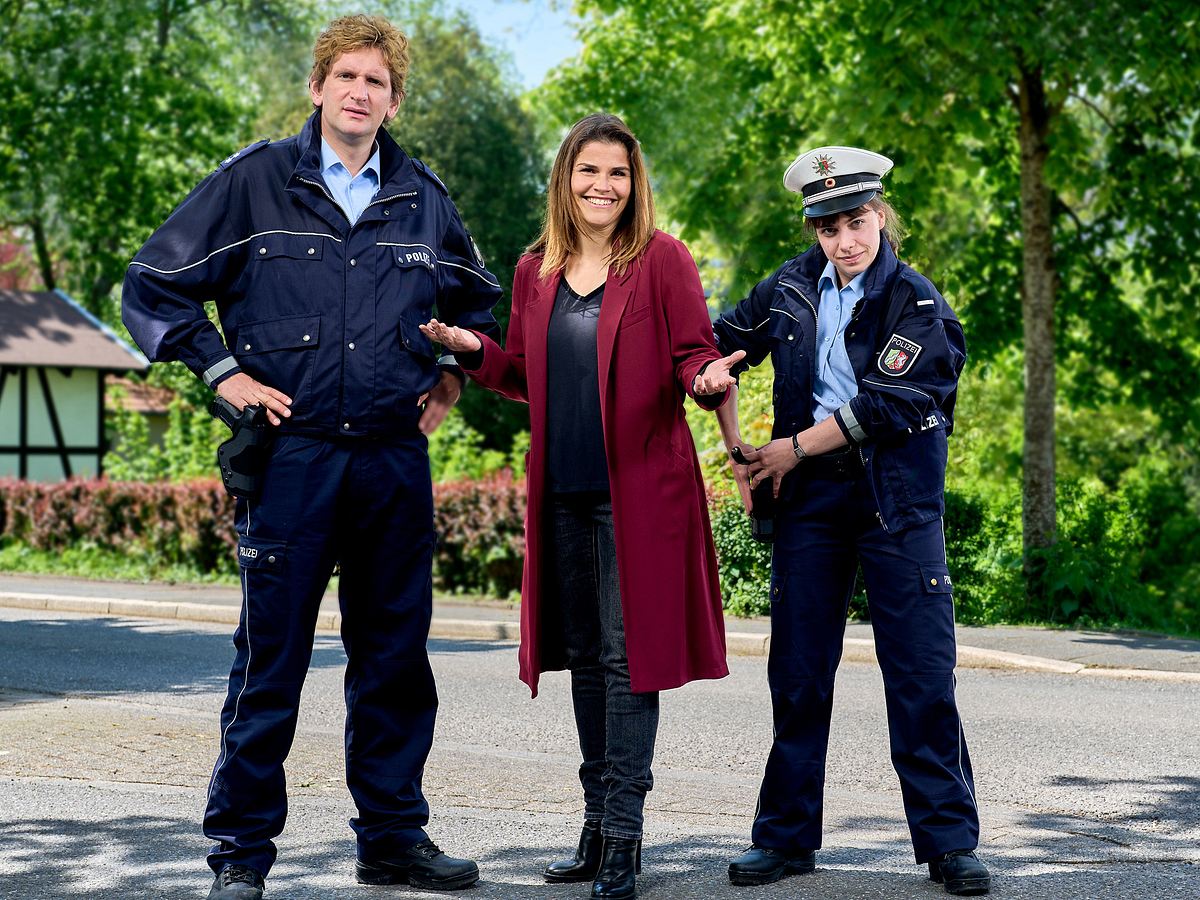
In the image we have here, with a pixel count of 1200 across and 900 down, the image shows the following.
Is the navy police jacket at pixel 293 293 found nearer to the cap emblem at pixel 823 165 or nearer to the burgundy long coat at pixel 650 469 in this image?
the burgundy long coat at pixel 650 469

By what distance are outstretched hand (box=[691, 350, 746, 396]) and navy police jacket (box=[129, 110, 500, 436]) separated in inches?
30.4

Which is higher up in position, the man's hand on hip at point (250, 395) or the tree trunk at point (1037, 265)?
the tree trunk at point (1037, 265)

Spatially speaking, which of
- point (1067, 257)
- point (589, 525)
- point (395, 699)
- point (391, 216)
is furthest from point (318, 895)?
point (1067, 257)

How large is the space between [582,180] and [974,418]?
15.1m

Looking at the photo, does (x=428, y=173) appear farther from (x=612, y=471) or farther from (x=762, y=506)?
(x=762, y=506)

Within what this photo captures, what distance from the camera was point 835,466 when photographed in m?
4.25

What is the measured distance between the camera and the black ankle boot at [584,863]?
13.7 ft

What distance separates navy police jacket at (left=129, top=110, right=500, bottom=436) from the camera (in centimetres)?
399

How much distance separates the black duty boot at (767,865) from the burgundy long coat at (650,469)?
54 centimetres

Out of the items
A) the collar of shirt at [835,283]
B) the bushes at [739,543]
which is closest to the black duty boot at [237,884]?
the collar of shirt at [835,283]

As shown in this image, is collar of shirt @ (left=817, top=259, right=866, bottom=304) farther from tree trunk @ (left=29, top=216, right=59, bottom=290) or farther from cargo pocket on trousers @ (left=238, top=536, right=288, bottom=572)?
tree trunk @ (left=29, top=216, right=59, bottom=290)

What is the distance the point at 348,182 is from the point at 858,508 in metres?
1.71

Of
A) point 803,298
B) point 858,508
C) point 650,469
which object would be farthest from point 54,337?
point 858,508

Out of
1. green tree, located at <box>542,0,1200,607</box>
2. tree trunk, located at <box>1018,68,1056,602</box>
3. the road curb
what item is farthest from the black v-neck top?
tree trunk, located at <box>1018,68,1056,602</box>
